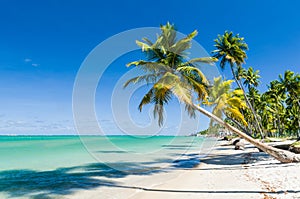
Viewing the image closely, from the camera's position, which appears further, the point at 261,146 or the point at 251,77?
the point at 251,77

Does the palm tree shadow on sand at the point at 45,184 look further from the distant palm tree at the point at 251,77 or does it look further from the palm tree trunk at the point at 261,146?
the distant palm tree at the point at 251,77

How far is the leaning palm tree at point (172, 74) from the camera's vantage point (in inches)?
403

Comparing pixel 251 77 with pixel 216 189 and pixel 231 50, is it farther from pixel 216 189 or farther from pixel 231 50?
pixel 216 189

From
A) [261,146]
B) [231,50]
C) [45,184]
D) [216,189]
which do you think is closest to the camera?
[216,189]

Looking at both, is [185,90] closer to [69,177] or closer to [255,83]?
[69,177]

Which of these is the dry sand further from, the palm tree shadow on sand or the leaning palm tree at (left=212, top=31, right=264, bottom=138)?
the leaning palm tree at (left=212, top=31, right=264, bottom=138)

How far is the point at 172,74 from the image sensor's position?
997 cm

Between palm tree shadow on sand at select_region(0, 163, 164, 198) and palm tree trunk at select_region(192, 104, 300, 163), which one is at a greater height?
palm tree trunk at select_region(192, 104, 300, 163)

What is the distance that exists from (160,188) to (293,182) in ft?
Result: 14.2

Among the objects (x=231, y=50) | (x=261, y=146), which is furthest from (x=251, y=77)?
(x=261, y=146)

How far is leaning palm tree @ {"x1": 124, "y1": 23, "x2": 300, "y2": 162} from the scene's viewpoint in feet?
33.6

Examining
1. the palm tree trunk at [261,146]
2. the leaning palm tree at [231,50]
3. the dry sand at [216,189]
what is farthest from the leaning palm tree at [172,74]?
the leaning palm tree at [231,50]

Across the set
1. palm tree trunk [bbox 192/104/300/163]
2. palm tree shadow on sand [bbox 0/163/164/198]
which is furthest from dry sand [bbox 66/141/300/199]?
palm tree trunk [bbox 192/104/300/163]

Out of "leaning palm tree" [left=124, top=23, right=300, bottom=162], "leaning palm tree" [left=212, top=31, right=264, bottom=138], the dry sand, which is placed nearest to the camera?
the dry sand
